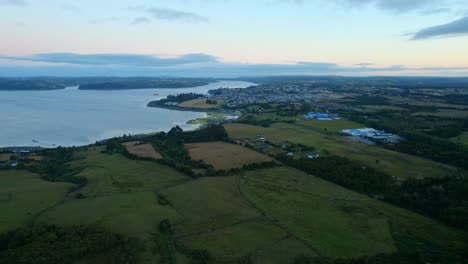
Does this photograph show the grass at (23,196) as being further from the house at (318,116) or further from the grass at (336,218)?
the house at (318,116)

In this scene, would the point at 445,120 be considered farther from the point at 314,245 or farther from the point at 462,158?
the point at 314,245

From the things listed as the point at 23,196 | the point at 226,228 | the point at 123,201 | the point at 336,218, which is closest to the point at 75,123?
the point at 23,196

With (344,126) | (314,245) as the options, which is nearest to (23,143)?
(314,245)

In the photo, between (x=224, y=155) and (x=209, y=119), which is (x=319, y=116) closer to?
(x=209, y=119)

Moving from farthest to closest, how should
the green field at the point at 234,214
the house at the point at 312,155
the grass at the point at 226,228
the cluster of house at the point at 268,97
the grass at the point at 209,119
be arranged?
the cluster of house at the point at 268,97
the grass at the point at 209,119
the house at the point at 312,155
the green field at the point at 234,214
the grass at the point at 226,228

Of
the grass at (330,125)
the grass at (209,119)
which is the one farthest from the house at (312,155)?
the grass at (209,119)

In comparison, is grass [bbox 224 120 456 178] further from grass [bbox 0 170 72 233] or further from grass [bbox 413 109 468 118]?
grass [bbox 0 170 72 233]

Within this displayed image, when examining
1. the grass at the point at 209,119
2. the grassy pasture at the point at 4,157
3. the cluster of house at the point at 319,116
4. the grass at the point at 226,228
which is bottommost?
the grass at the point at 226,228
